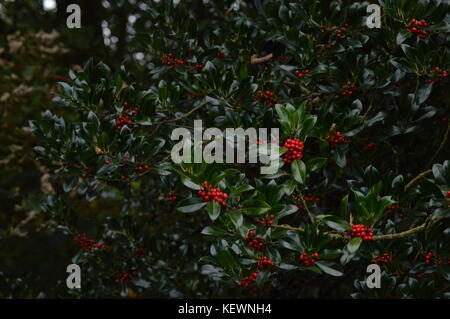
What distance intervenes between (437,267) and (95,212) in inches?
108

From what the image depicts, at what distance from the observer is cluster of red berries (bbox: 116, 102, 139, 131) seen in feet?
5.80

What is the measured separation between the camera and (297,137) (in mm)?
1488

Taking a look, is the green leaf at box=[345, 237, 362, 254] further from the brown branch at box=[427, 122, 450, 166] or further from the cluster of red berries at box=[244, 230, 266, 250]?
the brown branch at box=[427, 122, 450, 166]

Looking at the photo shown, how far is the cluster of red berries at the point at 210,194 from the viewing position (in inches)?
55.0

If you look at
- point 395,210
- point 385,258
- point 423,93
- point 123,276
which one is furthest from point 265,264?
point 123,276

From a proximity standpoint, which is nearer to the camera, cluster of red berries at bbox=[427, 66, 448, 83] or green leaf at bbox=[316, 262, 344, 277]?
green leaf at bbox=[316, 262, 344, 277]

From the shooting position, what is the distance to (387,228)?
1615 mm

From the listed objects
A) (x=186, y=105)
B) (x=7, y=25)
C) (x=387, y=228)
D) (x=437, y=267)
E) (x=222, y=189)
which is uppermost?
(x=7, y=25)

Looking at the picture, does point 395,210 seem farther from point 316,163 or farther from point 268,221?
point 268,221

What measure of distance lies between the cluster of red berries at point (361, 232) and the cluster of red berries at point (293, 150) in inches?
10.2

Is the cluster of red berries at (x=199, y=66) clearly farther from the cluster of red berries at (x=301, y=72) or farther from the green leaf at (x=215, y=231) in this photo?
the green leaf at (x=215, y=231)

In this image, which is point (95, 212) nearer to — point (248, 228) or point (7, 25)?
point (7, 25)

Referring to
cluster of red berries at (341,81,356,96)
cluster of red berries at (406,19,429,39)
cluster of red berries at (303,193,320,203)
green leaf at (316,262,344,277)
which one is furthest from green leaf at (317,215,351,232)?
cluster of red berries at (406,19,429,39)
